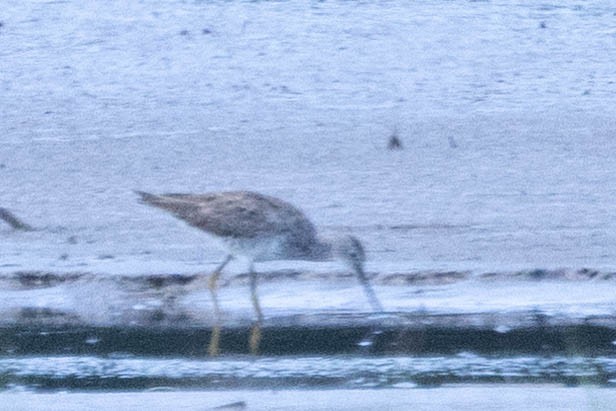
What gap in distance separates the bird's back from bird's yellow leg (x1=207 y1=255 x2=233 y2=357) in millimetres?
154

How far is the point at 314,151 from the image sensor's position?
33.6ft

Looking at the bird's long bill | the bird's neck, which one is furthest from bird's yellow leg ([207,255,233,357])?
the bird's long bill

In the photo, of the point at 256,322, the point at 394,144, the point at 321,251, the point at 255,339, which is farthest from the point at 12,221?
the point at 394,144

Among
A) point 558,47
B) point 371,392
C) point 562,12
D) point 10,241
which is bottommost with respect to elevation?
point 371,392

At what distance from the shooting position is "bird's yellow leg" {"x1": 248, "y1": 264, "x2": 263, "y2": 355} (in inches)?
238

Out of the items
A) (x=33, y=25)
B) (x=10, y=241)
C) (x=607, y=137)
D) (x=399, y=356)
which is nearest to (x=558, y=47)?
(x=607, y=137)

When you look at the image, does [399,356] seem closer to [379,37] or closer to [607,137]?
[607,137]

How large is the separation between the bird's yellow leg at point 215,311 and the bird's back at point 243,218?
0.15 metres

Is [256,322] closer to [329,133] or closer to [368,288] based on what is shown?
[368,288]

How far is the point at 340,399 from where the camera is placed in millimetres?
4809

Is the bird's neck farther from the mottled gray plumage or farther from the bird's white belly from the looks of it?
the bird's white belly

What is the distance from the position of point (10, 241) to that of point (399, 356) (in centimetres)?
283

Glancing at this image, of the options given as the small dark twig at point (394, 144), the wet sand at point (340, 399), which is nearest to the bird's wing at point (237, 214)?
the wet sand at point (340, 399)

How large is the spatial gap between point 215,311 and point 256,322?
0.76 feet
